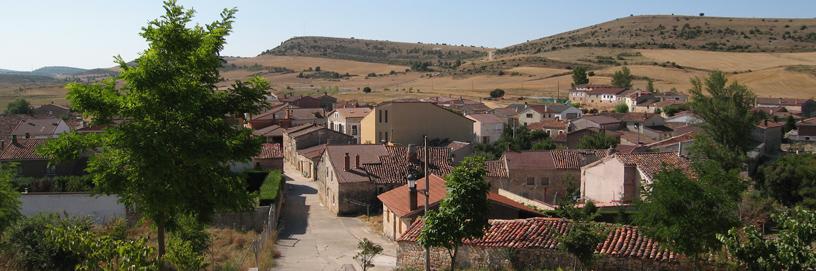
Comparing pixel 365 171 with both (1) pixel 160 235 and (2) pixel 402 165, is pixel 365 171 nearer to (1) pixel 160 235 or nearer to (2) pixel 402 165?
(2) pixel 402 165

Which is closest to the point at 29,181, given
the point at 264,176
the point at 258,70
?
the point at 264,176

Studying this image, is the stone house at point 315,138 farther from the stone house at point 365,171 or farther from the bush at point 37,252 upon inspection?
the bush at point 37,252

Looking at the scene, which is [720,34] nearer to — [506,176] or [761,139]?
[761,139]

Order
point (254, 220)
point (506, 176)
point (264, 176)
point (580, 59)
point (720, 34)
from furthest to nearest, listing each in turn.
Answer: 1. point (720, 34)
2. point (580, 59)
3. point (264, 176)
4. point (506, 176)
5. point (254, 220)

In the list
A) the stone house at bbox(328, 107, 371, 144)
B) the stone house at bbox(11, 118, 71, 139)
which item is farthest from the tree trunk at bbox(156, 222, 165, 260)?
the stone house at bbox(11, 118, 71, 139)

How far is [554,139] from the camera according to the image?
5616cm

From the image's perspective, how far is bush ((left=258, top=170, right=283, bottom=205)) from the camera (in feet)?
101

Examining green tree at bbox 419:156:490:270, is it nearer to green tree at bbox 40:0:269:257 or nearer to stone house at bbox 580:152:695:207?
green tree at bbox 40:0:269:257

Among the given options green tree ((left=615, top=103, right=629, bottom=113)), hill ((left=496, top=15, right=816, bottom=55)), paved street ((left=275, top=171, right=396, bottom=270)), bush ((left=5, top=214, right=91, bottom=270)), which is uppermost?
hill ((left=496, top=15, right=816, bottom=55))

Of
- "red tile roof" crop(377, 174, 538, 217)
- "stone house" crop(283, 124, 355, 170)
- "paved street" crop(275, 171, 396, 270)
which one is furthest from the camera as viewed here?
"stone house" crop(283, 124, 355, 170)

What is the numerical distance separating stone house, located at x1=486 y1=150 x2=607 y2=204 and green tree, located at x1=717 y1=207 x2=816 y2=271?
874 inches

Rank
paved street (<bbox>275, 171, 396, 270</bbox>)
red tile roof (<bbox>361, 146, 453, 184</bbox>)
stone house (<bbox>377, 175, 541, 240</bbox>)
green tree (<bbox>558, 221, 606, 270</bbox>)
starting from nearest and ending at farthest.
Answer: green tree (<bbox>558, 221, 606, 270</bbox>) < paved street (<bbox>275, 171, 396, 270</bbox>) < stone house (<bbox>377, 175, 541, 240</bbox>) < red tile roof (<bbox>361, 146, 453, 184</bbox>)

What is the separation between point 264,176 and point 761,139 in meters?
36.3

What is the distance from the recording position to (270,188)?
1321 inches
